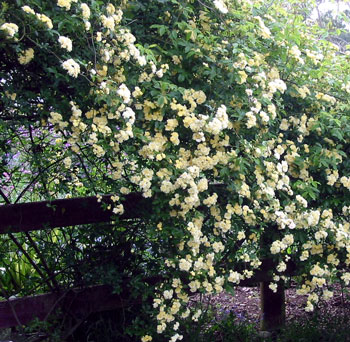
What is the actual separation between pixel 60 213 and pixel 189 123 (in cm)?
101

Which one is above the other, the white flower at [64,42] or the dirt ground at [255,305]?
the white flower at [64,42]

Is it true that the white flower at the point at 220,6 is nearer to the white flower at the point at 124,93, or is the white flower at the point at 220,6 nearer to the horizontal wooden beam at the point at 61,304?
the white flower at the point at 124,93

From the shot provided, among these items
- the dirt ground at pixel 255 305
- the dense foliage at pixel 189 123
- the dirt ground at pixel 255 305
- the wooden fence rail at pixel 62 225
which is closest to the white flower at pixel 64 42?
the dense foliage at pixel 189 123

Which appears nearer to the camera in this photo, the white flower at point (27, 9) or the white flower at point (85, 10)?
the white flower at point (27, 9)

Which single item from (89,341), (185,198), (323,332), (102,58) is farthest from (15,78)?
(323,332)

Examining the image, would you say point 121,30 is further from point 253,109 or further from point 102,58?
point 253,109

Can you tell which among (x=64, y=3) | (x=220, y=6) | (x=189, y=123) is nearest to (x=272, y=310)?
(x=189, y=123)

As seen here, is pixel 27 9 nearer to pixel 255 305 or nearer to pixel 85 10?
pixel 85 10

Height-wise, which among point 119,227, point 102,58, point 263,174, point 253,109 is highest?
point 102,58

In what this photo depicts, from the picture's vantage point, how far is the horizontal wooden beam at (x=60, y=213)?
106 inches

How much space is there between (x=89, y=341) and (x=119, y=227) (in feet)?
2.35

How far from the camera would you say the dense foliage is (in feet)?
6.98

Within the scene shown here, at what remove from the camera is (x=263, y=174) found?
2.48 metres

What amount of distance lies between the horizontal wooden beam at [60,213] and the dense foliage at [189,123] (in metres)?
0.11
